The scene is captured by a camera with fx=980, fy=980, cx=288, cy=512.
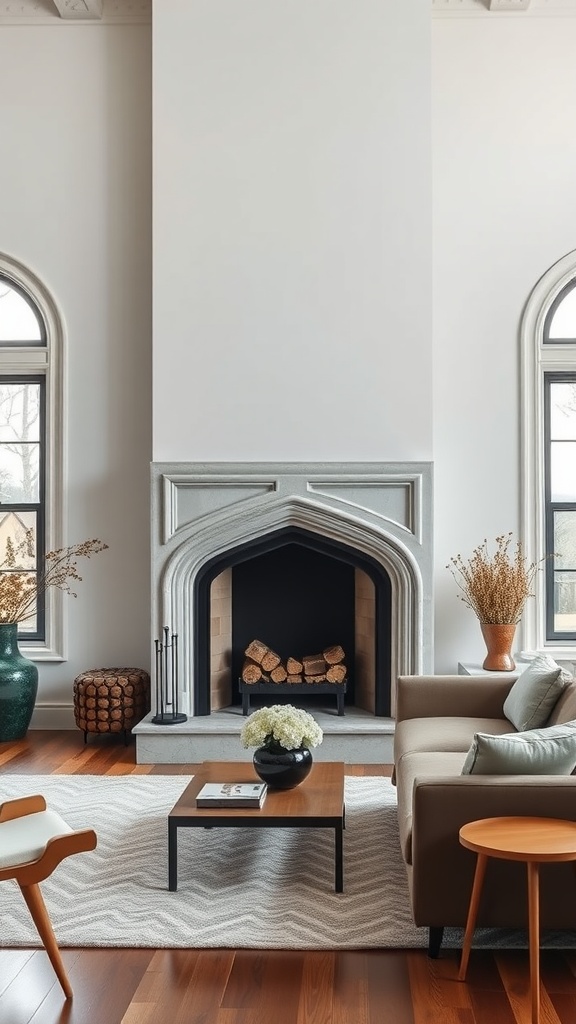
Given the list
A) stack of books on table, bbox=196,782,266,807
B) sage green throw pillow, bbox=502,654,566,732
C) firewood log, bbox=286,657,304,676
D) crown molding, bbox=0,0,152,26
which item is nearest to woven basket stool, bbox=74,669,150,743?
firewood log, bbox=286,657,304,676

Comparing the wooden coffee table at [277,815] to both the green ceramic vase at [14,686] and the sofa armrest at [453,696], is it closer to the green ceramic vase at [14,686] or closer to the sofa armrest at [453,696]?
the sofa armrest at [453,696]

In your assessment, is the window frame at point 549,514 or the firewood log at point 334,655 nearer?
the firewood log at point 334,655

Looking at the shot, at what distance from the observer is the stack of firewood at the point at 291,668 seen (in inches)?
Result: 236

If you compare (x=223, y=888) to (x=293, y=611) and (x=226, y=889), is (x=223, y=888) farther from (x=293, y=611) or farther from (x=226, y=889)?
(x=293, y=611)

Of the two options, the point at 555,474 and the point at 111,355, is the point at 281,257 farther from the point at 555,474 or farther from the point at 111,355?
the point at 555,474

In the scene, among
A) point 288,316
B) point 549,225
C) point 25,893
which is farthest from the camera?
point 549,225

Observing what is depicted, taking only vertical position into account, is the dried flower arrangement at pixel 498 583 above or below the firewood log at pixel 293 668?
above

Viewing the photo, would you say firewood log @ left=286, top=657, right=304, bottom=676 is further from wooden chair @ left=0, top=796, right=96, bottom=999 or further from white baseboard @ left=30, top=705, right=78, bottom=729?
wooden chair @ left=0, top=796, right=96, bottom=999

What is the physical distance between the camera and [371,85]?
19.2 ft

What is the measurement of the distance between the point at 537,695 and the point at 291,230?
3.23m

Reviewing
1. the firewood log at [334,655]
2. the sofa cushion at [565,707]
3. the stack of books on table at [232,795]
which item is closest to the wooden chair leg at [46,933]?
the stack of books on table at [232,795]

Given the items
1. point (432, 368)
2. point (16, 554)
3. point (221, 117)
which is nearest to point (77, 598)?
point (16, 554)

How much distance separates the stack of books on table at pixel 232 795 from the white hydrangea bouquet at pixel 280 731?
6.5 inches

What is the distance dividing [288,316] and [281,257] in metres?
0.36
